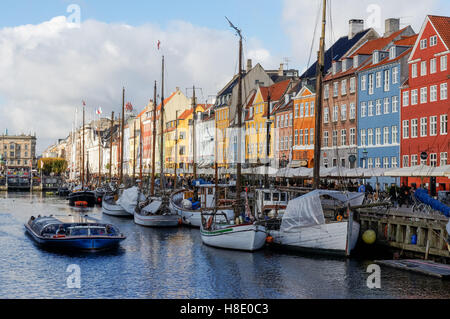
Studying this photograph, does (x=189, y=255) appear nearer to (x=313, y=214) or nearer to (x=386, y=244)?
(x=313, y=214)

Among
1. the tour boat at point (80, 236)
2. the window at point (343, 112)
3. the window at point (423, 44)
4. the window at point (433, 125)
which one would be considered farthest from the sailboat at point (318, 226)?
the window at point (343, 112)

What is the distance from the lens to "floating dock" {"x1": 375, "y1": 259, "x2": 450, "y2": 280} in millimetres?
29078

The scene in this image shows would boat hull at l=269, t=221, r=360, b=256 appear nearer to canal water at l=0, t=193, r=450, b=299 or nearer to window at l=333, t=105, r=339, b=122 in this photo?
canal water at l=0, t=193, r=450, b=299

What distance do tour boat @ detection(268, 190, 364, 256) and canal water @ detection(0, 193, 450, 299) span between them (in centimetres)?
85

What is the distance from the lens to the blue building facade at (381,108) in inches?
2552

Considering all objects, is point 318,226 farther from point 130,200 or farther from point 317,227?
point 130,200

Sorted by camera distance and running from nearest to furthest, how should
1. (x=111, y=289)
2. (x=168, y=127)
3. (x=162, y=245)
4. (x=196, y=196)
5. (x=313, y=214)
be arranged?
(x=111, y=289) < (x=313, y=214) < (x=162, y=245) < (x=196, y=196) < (x=168, y=127)

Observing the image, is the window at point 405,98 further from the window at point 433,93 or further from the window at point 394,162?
the window at point 394,162

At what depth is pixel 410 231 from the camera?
115ft

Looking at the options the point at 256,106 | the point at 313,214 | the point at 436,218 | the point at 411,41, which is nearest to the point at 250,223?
the point at 313,214

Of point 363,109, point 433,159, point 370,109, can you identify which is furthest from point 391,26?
point 433,159

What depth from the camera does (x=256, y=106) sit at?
96562 millimetres

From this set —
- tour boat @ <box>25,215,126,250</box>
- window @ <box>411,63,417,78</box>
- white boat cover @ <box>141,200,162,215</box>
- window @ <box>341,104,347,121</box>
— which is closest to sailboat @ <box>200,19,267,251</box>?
tour boat @ <box>25,215,126,250</box>
